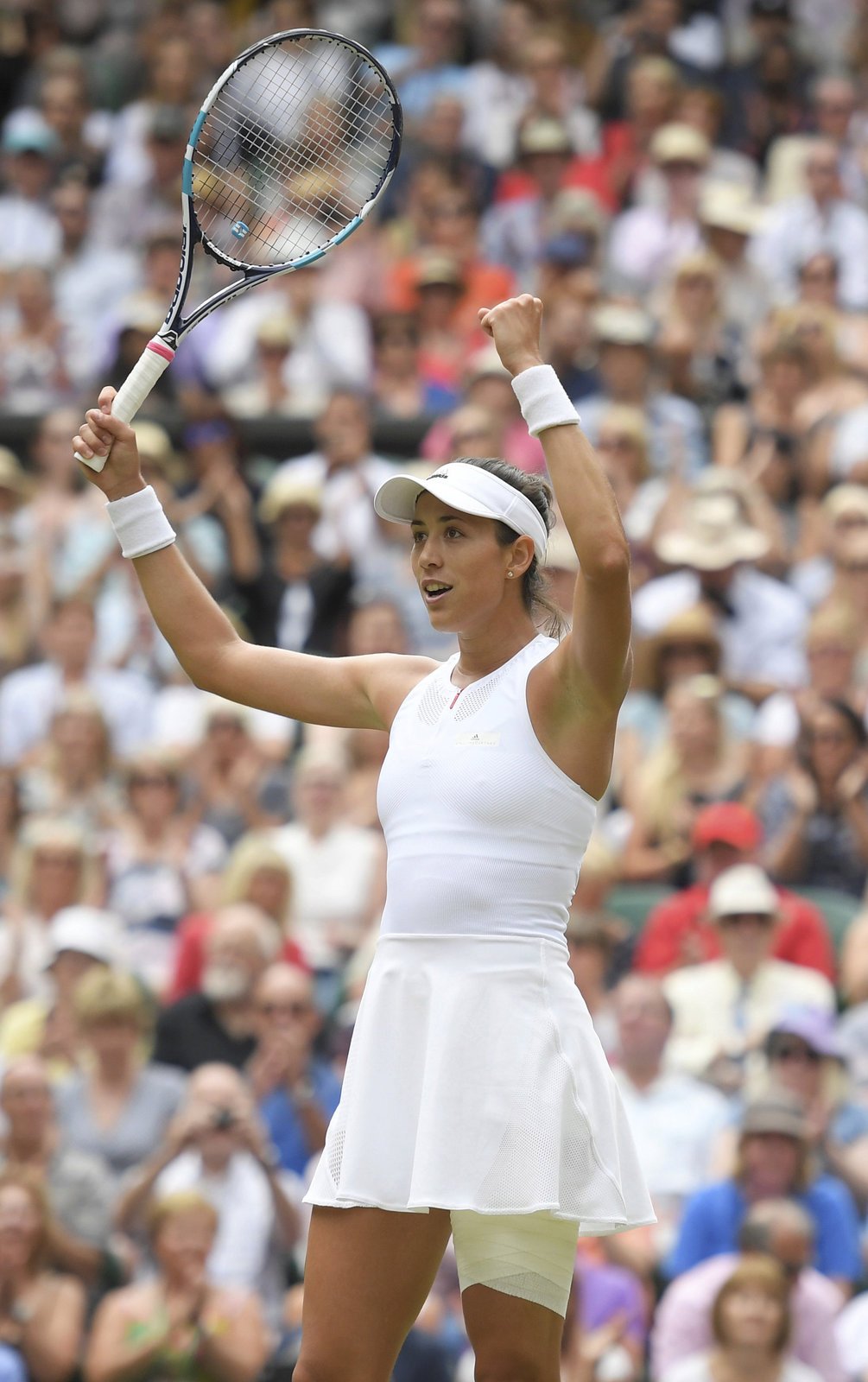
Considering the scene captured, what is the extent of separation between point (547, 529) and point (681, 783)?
14.1ft

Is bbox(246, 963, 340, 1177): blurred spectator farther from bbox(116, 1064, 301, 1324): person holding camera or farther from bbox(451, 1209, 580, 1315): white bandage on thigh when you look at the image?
bbox(451, 1209, 580, 1315): white bandage on thigh

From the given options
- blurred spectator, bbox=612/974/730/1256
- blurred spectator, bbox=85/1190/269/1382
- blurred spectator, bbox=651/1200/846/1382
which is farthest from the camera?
blurred spectator, bbox=612/974/730/1256

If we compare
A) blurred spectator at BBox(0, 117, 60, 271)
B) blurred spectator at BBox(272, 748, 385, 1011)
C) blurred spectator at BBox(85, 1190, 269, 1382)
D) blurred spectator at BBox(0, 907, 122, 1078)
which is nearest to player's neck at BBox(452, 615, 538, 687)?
blurred spectator at BBox(85, 1190, 269, 1382)

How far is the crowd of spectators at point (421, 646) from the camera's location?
654 cm

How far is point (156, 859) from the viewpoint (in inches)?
334

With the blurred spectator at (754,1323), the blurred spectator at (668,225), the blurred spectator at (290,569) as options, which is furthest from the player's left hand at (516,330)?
the blurred spectator at (668,225)

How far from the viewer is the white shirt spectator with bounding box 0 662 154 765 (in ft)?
30.6

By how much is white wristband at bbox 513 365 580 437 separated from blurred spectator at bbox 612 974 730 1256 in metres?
3.57

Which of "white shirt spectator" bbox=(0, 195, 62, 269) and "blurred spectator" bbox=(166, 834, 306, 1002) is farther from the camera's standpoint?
"white shirt spectator" bbox=(0, 195, 62, 269)

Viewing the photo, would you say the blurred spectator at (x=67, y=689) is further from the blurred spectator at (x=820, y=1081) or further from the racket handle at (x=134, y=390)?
the racket handle at (x=134, y=390)

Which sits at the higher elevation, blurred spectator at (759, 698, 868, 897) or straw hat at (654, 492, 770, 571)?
straw hat at (654, 492, 770, 571)

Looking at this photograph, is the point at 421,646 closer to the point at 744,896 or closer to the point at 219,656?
the point at 744,896

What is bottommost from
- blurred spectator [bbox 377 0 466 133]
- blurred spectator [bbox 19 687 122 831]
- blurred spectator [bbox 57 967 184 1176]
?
blurred spectator [bbox 57 967 184 1176]

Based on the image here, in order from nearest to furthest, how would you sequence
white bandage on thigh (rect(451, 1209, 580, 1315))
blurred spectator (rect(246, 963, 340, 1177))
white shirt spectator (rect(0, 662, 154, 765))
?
white bandage on thigh (rect(451, 1209, 580, 1315)) → blurred spectator (rect(246, 963, 340, 1177)) → white shirt spectator (rect(0, 662, 154, 765))
